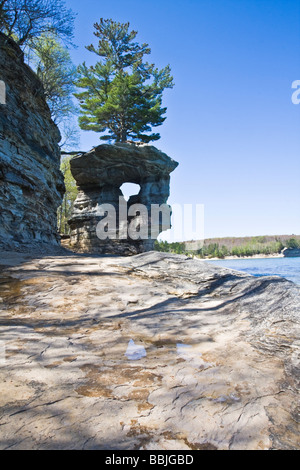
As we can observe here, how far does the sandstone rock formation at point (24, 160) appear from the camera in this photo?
732 centimetres

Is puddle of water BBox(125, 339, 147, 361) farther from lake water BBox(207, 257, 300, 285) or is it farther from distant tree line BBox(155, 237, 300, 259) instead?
distant tree line BBox(155, 237, 300, 259)

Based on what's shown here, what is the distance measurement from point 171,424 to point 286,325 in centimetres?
172

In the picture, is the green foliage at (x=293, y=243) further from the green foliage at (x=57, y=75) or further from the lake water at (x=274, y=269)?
the green foliage at (x=57, y=75)

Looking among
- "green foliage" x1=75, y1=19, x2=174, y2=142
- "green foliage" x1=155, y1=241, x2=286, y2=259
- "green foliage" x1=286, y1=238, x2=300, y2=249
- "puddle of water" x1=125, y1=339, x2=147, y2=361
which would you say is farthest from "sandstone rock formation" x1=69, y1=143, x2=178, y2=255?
"green foliage" x1=286, y1=238, x2=300, y2=249

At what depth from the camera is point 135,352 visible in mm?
1987

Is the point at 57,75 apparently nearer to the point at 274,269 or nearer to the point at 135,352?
the point at 135,352

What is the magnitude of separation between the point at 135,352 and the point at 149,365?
25cm

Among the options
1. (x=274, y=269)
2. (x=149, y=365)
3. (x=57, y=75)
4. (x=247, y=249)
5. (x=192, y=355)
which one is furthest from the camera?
(x=247, y=249)

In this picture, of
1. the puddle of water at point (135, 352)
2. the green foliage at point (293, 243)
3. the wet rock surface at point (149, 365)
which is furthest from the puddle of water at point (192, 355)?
the green foliage at point (293, 243)

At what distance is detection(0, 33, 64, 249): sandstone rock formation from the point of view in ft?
24.0

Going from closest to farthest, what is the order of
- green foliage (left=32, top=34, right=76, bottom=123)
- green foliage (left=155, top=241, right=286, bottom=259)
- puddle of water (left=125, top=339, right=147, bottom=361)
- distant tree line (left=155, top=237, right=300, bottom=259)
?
puddle of water (left=125, top=339, right=147, bottom=361) → green foliage (left=32, top=34, right=76, bottom=123) → distant tree line (left=155, top=237, right=300, bottom=259) → green foliage (left=155, top=241, right=286, bottom=259)

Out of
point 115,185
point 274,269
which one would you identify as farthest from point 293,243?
point 115,185
